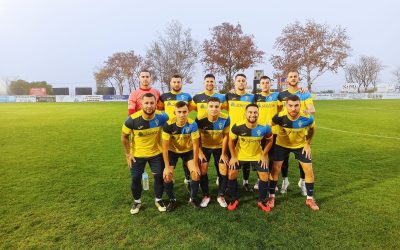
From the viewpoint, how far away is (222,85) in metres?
38.5

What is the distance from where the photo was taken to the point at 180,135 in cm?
504

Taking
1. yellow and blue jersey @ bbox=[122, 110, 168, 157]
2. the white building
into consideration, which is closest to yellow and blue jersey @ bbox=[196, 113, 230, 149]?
yellow and blue jersey @ bbox=[122, 110, 168, 157]

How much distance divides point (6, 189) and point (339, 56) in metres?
41.7

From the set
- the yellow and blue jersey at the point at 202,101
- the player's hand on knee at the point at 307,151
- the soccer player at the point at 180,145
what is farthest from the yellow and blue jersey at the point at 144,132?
the player's hand on knee at the point at 307,151

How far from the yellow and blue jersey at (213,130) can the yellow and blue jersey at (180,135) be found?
0.31 meters

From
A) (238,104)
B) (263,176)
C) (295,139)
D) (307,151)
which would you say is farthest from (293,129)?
(238,104)

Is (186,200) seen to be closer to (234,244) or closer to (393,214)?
(234,244)

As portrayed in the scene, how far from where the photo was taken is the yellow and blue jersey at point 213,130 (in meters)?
5.23

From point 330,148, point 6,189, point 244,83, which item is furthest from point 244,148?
point 330,148

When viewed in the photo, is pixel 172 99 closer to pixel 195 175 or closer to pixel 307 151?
pixel 195 175

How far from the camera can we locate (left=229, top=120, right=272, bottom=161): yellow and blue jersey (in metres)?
4.93

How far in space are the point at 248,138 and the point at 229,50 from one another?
35276 millimetres

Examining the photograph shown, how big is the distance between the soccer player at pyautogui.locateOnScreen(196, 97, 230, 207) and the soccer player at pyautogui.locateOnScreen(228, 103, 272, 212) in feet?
0.54

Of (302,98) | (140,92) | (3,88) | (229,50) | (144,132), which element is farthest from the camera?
(3,88)
